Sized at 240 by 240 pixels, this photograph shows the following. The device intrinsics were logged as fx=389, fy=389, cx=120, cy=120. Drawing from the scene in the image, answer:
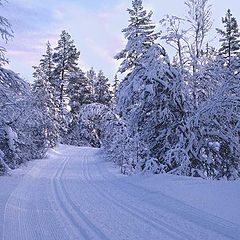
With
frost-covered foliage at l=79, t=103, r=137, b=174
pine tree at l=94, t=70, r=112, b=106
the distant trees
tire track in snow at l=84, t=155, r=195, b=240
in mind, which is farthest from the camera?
pine tree at l=94, t=70, r=112, b=106

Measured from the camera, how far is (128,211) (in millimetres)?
8602

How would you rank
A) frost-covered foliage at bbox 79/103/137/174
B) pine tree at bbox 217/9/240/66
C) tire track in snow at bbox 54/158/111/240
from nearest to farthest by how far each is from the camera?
1. tire track in snow at bbox 54/158/111/240
2. frost-covered foliage at bbox 79/103/137/174
3. pine tree at bbox 217/9/240/66

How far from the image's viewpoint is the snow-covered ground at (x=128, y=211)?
6.82 metres

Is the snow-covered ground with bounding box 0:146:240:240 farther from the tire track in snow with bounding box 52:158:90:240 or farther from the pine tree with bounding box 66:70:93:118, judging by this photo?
the pine tree with bounding box 66:70:93:118

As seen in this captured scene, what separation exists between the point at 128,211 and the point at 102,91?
55.6m

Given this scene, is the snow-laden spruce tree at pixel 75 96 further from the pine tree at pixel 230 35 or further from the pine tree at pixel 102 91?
the pine tree at pixel 230 35

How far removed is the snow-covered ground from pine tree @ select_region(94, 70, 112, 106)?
49933mm

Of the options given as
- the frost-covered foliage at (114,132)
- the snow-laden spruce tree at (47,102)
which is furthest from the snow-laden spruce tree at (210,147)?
the snow-laden spruce tree at (47,102)

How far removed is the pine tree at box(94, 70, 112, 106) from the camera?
205 feet

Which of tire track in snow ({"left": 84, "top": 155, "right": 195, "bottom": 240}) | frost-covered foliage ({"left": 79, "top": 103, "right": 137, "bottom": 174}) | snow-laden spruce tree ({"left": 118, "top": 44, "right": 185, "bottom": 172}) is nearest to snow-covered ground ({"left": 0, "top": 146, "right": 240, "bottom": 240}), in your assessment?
tire track in snow ({"left": 84, "top": 155, "right": 195, "bottom": 240})

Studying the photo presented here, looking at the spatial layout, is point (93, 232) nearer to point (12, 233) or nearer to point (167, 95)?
point (12, 233)

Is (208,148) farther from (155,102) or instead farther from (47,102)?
(47,102)

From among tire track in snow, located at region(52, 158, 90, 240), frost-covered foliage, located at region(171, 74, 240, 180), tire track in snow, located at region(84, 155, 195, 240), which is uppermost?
frost-covered foliage, located at region(171, 74, 240, 180)

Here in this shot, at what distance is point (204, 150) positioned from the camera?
1609 centimetres
